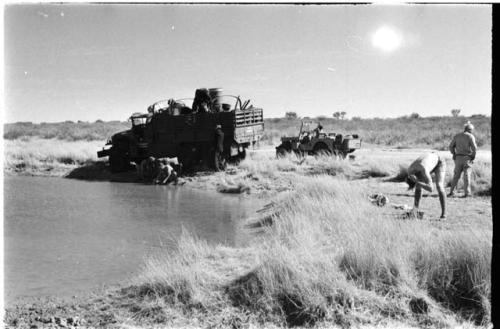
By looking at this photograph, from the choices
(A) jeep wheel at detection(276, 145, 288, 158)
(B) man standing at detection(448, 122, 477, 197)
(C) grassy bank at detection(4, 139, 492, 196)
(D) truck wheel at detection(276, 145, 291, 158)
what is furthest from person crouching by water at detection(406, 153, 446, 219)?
(D) truck wheel at detection(276, 145, 291, 158)

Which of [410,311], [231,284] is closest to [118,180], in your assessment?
[231,284]

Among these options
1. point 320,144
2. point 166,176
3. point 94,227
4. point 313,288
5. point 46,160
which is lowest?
point 94,227

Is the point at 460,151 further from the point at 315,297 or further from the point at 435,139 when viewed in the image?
the point at 435,139

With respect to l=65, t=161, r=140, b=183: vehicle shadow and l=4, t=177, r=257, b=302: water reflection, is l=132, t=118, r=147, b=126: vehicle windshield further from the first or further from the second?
l=4, t=177, r=257, b=302: water reflection

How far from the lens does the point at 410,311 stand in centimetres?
577

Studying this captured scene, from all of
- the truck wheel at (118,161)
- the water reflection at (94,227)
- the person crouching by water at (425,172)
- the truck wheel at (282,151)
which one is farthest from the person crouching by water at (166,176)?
the person crouching by water at (425,172)

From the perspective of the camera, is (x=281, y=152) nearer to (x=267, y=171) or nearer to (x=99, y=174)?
(x=267, y=171)

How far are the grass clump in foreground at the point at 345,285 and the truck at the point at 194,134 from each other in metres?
11.3

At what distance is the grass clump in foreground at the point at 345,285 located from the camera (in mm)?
A: 5746

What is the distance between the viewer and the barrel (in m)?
19.2

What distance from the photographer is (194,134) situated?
60.5 ft

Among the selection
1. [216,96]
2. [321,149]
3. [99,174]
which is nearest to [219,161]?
[216,96]

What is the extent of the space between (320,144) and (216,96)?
A: 416 centimetres

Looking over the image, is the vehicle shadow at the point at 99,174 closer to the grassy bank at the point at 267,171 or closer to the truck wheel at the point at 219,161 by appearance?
the grassy bank at the point at 267,171
